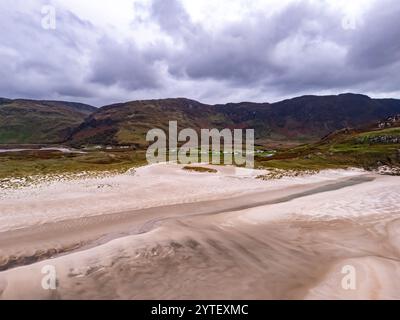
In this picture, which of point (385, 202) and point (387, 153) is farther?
point (387, 153)

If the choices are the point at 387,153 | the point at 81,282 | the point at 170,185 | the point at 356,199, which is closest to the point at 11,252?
the point at 81,282

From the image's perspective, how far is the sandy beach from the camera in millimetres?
11719

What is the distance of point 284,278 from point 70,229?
13515mm

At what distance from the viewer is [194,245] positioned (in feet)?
54.0

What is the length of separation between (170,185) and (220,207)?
10.3 m

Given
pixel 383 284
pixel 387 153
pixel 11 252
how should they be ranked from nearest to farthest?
pixel 383 284, pixel 11 252, pixel 387 153

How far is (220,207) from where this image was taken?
26422 millimetres

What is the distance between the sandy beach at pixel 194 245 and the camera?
461 inches

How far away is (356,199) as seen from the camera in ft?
94.0

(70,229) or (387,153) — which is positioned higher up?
(387,153)

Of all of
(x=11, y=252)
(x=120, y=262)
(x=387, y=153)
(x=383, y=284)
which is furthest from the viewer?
(x=387, y=153)
